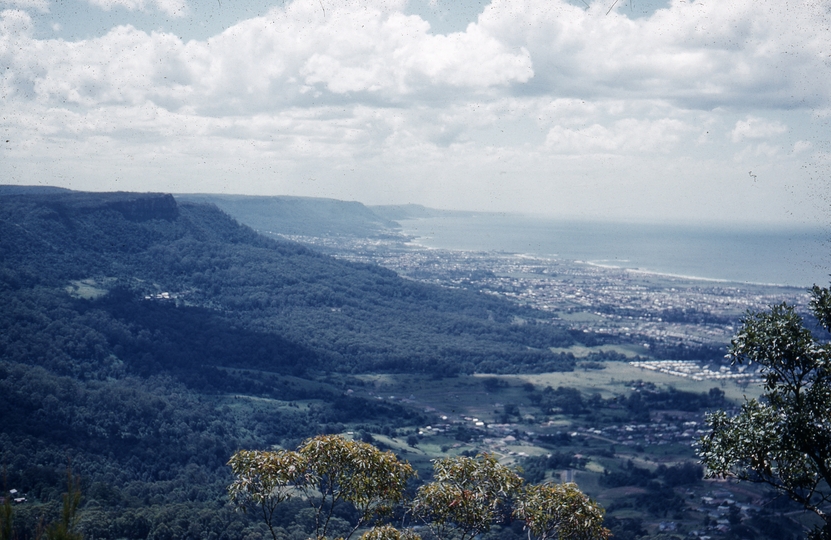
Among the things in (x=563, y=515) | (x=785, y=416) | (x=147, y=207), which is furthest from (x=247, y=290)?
(x=785, y=416)

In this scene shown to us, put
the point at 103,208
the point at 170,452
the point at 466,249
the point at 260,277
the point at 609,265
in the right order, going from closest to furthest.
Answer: the point at 170,452 < the point at 103,208 < the point at 260,277 < the point at 609,265 < the point at 466,249

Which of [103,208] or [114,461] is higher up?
[103,208]

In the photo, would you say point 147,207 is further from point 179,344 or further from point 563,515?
point 563,515

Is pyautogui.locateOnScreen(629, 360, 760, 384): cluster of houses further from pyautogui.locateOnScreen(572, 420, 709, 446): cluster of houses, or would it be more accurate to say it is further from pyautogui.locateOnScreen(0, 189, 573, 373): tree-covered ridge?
pyautogui.locateOnScreen(572, 420, 709, 446): cluster of houses

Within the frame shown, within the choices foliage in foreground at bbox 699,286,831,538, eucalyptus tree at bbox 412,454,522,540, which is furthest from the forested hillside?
foliage in foreground at bbox 699,286,831,538

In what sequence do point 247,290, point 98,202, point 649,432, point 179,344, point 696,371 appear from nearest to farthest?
point 649,432, point 179,344, point 696,371, point 98,202, point 247,290

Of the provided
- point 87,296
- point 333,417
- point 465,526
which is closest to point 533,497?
point 465,526

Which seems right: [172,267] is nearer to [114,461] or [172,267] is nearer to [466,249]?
[114,461]
